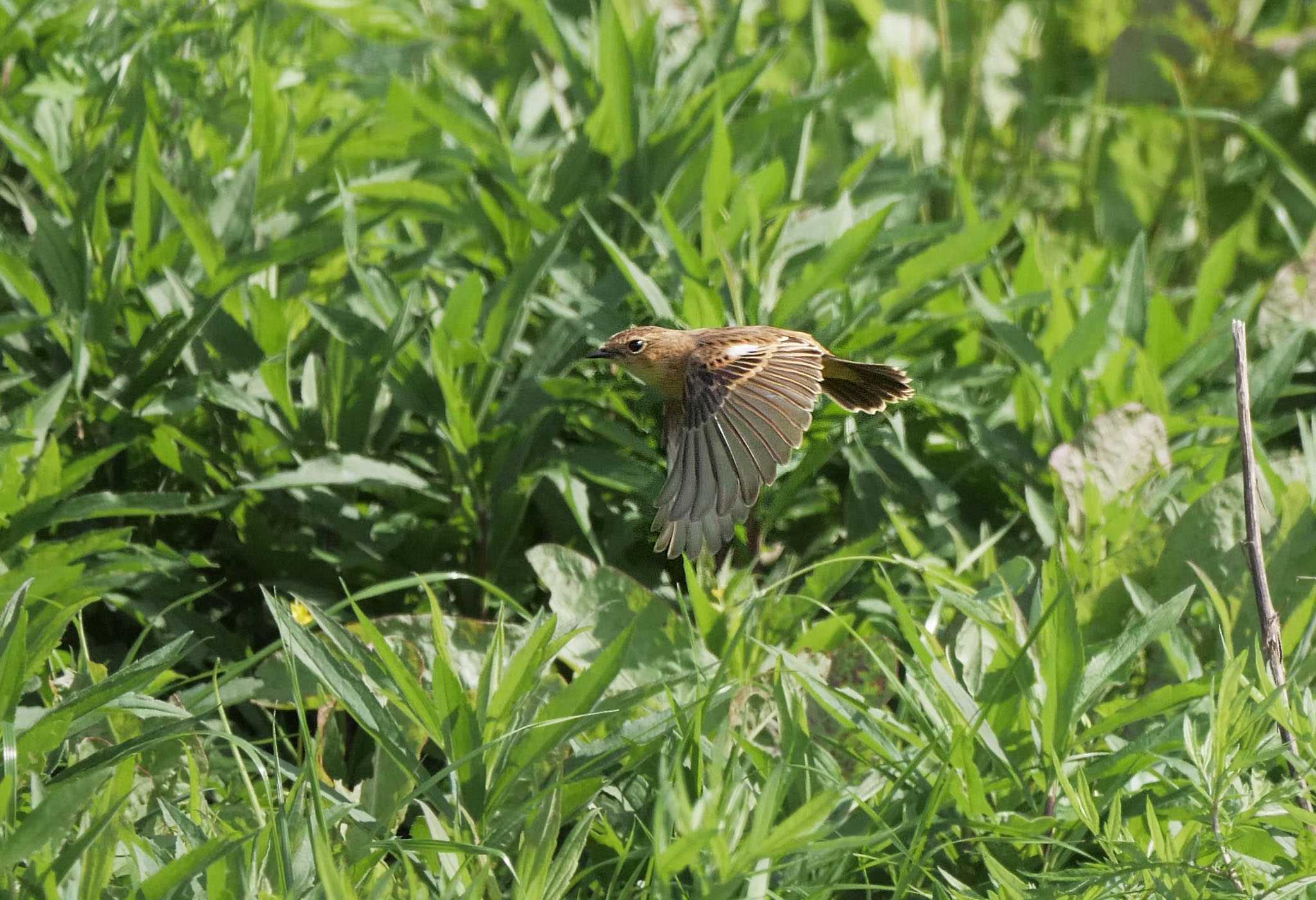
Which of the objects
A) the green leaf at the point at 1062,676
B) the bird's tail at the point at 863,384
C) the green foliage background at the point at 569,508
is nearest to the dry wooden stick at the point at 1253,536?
the green foliage background at the point at 569,508

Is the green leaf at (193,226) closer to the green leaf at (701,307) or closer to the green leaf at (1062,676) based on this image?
the green leaf at (701,307)

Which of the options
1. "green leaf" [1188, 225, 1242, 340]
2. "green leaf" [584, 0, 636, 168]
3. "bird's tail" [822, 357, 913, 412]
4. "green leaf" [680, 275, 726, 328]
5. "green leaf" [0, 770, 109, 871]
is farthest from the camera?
"green leaf" [1188, 225, 1242, 340]

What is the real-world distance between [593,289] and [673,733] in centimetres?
97

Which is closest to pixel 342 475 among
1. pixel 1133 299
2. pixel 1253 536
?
pixel 1253 536

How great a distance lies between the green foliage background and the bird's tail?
0.84 ft

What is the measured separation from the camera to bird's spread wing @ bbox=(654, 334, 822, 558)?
1.67 metres

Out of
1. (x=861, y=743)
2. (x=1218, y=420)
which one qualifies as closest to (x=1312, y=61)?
(x=1218, y=420)

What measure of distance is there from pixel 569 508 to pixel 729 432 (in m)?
0.86

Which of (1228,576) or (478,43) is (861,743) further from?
(478,43)

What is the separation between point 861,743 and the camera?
2148 millimetres

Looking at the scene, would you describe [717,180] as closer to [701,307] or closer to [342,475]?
[701,307]

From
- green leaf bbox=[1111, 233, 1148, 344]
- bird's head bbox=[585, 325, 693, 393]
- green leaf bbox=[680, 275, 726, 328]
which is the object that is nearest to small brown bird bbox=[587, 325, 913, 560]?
bird's head bbox=[585, 325, 693, 393]

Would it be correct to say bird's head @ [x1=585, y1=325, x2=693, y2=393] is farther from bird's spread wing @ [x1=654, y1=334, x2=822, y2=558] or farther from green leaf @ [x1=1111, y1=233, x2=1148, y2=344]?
green leaf @ [x1=1111, y1=233, x2=1148, y2=344]

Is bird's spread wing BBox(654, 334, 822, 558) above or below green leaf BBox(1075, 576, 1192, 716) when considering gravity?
above
